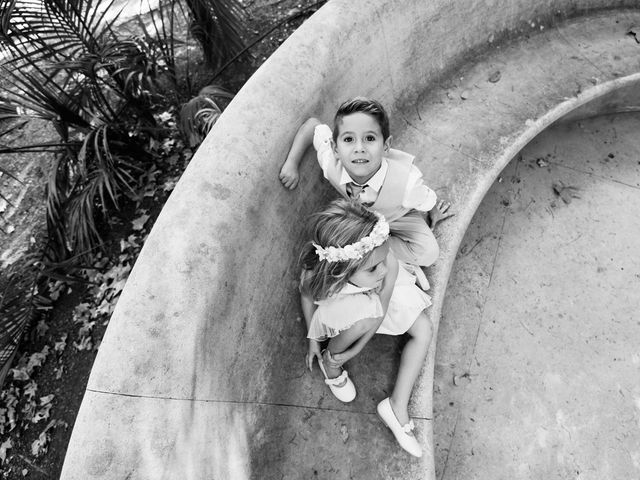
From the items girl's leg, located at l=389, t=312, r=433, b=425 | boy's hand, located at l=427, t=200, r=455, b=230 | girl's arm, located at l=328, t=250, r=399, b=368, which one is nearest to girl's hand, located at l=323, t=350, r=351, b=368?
girl's arm, located at l=328, t=250, r=399, b=368

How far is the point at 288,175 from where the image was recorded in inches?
91.7

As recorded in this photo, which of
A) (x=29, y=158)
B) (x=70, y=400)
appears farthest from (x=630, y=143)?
(x=29, y=158)

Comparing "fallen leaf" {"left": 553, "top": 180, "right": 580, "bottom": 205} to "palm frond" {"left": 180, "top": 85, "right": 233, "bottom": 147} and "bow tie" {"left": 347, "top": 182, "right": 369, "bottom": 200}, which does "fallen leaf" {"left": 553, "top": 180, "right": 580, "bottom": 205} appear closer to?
"bow tie" {"left": 347, "top": 182, "right": 369, "bottom": 200}

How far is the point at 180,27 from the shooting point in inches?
171

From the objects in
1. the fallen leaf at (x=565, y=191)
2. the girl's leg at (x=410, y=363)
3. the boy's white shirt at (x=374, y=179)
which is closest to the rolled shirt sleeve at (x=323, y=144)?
the boy's white shirt at (x=374, y=179)

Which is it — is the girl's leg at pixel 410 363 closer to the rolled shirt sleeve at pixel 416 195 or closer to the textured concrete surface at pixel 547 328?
the textured concrete surface at pixel 547 328

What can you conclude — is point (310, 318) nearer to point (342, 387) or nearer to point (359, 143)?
point (342, 387)

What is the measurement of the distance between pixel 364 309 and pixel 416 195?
0.69 metres

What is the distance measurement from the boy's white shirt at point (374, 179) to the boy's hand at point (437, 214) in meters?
0.21

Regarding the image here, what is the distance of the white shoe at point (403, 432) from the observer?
220 cm

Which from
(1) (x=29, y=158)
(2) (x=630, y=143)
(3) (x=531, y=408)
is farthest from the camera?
(1) (x=29, y=158)

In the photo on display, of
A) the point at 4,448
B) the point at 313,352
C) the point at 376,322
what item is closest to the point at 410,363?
the point at 376,322

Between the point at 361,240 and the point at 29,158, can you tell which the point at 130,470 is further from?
the point at 29,158

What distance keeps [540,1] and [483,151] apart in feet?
4.67
